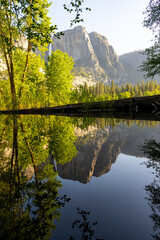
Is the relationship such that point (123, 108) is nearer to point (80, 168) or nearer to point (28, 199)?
point (80, 168)

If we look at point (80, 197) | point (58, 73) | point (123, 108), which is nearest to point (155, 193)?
point (80, 197)

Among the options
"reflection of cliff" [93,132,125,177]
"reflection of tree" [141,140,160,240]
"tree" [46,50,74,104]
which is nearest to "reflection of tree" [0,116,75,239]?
"reflection of cliff" [93,132,125,177]

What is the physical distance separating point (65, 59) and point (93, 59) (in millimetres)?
186059

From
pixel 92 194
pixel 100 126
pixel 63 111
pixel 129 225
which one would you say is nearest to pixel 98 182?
pixel 92 194

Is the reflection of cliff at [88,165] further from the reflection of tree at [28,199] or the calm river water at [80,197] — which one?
the reflection of tree at [28,199]

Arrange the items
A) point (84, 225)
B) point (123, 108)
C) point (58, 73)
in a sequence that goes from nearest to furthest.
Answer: point (84, 225), point (123, 108), point (58, 73)

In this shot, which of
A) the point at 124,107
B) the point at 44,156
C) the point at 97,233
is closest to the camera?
the point at 97,233

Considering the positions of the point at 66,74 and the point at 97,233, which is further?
the point at 66,74

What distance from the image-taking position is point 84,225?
34.7 inches

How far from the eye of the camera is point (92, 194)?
122cm

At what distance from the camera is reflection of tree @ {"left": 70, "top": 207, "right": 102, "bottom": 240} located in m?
0.80

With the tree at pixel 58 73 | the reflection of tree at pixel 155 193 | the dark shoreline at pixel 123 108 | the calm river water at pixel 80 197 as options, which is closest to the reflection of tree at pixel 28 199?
the calm river water at pixel 80 197

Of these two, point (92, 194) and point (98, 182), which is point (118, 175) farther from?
point (92, 194)

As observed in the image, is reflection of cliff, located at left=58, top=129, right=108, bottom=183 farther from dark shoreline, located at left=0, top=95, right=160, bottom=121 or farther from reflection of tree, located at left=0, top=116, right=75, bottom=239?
dark shoreline, located at left=0, top=95, right=160, bottom=121
